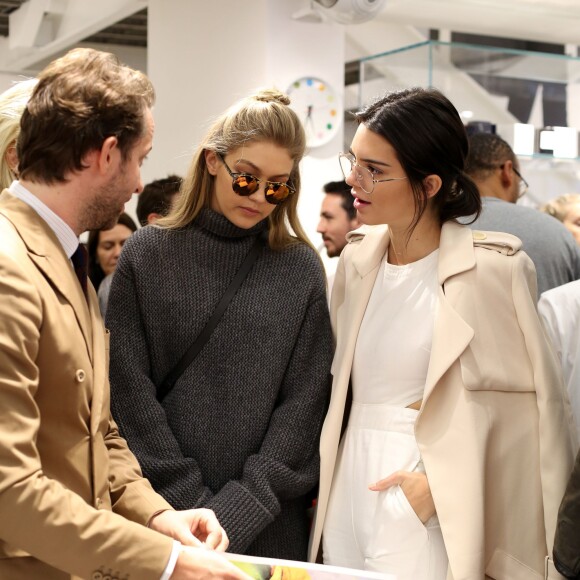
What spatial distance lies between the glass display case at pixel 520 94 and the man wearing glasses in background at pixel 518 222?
1234mm

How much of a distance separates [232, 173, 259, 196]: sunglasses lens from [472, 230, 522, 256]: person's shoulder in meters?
0.59

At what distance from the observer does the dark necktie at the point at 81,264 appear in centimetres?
189

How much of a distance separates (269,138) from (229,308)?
0.45 meters

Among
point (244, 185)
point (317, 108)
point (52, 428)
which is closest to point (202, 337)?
point (244, 185)

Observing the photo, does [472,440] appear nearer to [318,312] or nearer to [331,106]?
[318,312]

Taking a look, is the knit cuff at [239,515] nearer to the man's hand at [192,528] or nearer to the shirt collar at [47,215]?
the man's hand at [192,528]

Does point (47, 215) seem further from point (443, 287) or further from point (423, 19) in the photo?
point (423, 19)

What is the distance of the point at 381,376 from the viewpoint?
2496 mm

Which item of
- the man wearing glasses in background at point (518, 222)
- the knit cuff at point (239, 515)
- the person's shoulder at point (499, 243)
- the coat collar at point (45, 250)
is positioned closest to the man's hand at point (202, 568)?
the coat collar at point (45, 250)

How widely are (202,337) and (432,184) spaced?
72 cm

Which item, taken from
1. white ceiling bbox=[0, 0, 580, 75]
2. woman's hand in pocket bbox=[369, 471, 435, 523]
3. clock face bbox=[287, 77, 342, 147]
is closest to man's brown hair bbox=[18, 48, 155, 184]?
woman's hand in pocket bbox=[369, 471, 435, 523]

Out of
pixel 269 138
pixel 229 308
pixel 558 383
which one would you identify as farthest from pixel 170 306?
pixel 558 383

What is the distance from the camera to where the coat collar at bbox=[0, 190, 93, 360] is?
1.70 meters

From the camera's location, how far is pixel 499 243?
2.49 m
